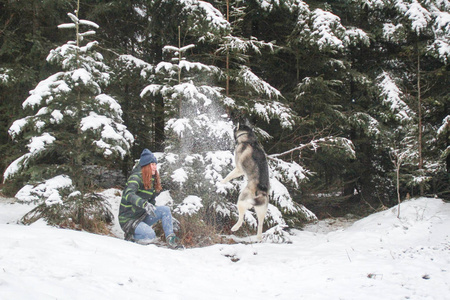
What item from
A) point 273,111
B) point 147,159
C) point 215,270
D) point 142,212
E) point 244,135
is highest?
point 273,111

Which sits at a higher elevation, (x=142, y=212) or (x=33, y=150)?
(x=33, y=150)

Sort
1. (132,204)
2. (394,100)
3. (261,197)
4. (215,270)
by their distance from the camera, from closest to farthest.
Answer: (261,197) → (215,270) → (132,204) → (394,100)

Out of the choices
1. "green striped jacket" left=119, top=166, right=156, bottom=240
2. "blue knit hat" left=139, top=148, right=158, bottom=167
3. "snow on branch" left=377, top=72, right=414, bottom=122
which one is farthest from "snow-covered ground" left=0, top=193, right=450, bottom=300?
"snow on branch" left=377, top=72, right=414, bottom=122

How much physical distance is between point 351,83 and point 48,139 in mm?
10457

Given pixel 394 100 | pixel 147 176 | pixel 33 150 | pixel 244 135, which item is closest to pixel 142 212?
pixel 147 176

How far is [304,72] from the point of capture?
11922 mm

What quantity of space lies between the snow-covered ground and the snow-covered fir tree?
732 mm

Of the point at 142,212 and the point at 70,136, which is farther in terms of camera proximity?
the point at 70,136

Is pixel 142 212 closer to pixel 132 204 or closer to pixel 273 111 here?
pixel 132 204

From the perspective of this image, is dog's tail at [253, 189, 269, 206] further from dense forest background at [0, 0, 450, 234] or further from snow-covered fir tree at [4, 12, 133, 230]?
dense forest background at [0, 0, 450, 234]

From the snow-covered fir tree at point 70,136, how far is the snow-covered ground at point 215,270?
2.40ft

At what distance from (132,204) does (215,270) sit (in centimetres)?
193

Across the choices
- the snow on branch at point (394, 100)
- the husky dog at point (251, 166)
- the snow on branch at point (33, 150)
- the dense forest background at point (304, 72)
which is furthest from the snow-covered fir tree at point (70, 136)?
the snow on branch at point (394, 100)

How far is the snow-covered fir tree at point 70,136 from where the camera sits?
6.11 meters
